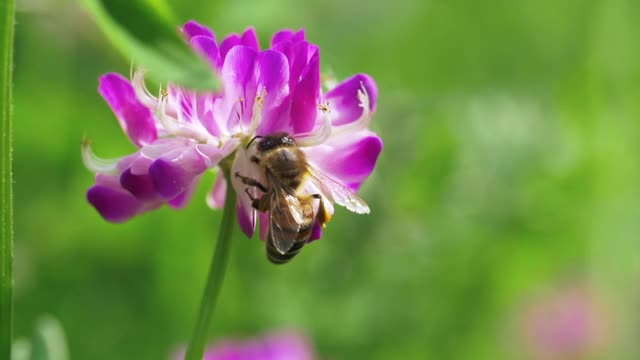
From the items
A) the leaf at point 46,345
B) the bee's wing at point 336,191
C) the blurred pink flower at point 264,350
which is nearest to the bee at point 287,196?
the bee's wing at point 336,191

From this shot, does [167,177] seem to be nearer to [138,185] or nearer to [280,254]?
[138,185]

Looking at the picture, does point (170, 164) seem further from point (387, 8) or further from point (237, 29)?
point (387, 8)

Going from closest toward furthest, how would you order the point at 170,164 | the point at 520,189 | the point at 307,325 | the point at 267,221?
the point at 170,164 → the point at 267,221 → the point at 307,325 → the point at 520,189

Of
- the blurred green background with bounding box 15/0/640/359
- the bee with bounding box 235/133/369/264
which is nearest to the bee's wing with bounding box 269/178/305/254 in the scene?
the bee with bounding box 235/133/369/264

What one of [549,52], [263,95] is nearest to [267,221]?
[263,95]

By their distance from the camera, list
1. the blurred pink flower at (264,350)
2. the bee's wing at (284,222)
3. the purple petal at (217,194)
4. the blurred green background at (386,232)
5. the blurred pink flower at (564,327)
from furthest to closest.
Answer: the blurred pink flower at (564,327)
the blurred green background at (386,232)
the blurred pink flower at (264,350)
the purple petal at (217,194)
the bee's wing at (284,222)

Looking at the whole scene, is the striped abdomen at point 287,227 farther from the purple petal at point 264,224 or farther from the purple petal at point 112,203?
the purple petal at point 112,203
